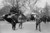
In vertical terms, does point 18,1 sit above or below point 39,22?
above

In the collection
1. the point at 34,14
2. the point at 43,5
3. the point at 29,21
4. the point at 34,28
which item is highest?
the point at 43,5

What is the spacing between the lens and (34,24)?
83.4 inches

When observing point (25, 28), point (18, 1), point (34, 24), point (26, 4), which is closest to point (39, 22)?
point (34, 24)

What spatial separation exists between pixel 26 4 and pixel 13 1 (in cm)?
29

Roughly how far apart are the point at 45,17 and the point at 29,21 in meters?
0.36

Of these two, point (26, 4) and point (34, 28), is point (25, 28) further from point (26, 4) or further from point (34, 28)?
point (26, 4)

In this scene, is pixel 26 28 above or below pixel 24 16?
below

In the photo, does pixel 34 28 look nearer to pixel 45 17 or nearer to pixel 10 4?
pixel 45 17

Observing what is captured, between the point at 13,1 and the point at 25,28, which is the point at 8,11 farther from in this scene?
the point at 25,28

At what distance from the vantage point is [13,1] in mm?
2109

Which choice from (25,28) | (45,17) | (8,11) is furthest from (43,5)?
(8,11)

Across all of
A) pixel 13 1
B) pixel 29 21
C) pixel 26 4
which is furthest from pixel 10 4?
pixel 29 21

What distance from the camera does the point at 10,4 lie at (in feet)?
6.89

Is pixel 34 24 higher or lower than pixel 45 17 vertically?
lower
